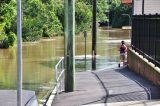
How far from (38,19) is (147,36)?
146 ft

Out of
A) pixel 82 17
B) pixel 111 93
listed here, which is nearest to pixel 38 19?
pixel 82 17

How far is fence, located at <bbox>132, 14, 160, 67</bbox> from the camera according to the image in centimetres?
1647

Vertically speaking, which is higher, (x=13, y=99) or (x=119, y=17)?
(x=119, y=17)

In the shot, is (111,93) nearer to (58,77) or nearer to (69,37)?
(58,77)

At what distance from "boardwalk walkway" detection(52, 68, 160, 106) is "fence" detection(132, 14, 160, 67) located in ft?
3.68

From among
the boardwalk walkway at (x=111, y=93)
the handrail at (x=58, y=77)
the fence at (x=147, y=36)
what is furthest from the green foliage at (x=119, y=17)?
the handrail at (x=58, y=77)

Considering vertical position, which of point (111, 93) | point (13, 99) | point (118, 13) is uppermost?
point (118, 13)

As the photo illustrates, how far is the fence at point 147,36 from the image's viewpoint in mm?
16473

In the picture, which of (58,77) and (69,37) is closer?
(58,77)

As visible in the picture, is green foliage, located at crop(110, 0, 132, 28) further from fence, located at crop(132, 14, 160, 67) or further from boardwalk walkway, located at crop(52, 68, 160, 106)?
boardwalk walkway, located at crop(52, 68, 160, 106)

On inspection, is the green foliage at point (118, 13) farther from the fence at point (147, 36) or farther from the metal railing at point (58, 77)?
the metal railing at point (58, 77)

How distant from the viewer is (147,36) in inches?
748

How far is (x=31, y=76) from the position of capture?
938 inches

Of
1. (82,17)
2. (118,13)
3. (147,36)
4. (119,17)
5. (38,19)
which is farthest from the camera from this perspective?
(119,17)
